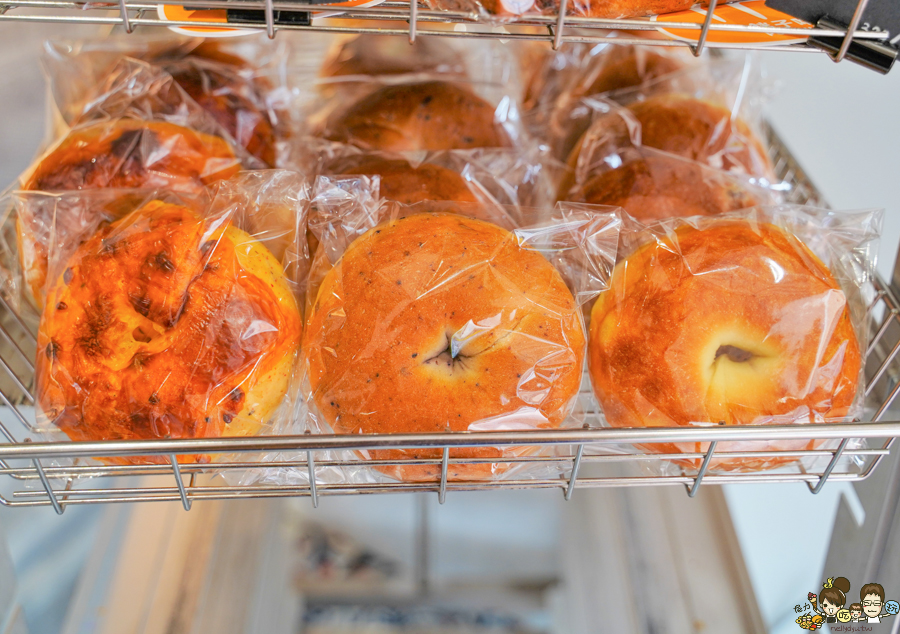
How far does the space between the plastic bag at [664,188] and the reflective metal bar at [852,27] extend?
27cm

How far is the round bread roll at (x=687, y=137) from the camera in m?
0.88

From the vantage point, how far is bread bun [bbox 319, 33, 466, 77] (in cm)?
101

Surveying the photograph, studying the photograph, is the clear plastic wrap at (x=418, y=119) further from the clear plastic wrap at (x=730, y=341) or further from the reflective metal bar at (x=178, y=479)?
the reflective metal bar at (x=178, y=479)

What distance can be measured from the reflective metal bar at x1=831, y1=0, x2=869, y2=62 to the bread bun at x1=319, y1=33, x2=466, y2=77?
2.05 ft

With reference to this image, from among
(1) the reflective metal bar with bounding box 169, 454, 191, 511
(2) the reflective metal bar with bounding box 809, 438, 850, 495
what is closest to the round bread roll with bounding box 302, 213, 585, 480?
(1) the reflective metal bar with bounding box 169, 454, 191, 511

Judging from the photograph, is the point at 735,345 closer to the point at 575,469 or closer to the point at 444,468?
the point at 575,469

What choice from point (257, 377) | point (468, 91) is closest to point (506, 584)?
point (257, 377)

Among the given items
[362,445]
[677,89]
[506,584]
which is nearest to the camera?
[362,445]

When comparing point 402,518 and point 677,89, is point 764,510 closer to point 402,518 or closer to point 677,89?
point 402,518

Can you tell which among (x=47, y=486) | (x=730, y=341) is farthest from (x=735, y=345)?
(x=47, y=486)

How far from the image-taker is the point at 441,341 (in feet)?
1.87

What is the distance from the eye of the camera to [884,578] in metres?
0.69

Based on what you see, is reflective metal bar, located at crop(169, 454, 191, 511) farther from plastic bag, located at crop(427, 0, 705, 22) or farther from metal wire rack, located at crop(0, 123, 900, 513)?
plastic bag, located at crop(427, 0, 705, 22)

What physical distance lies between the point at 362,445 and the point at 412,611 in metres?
0.48
